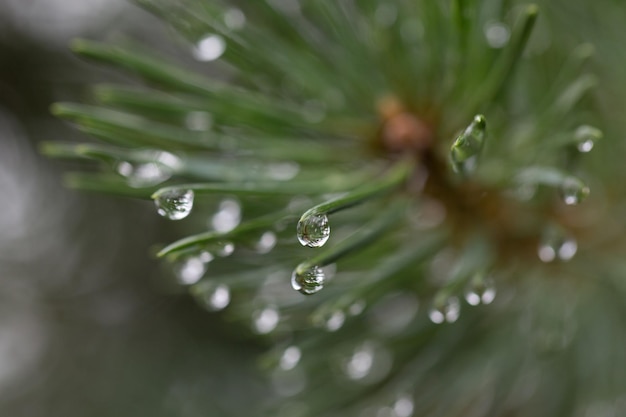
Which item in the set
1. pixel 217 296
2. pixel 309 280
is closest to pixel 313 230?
pixel 309 280

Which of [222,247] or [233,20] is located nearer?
[222,247]

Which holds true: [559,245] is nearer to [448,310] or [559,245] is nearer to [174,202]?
[448,310]

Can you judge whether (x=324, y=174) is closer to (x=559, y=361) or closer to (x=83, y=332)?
(x=559, y=361)

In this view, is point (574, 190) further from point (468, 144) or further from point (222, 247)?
point (222, 247)

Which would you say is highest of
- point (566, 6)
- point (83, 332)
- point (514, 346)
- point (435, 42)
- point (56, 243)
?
point (56, 243)

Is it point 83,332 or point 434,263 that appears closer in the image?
point 434,263

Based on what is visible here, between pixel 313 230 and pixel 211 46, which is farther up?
pixel 211 46

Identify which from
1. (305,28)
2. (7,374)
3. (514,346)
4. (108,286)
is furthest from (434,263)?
(7,374)
